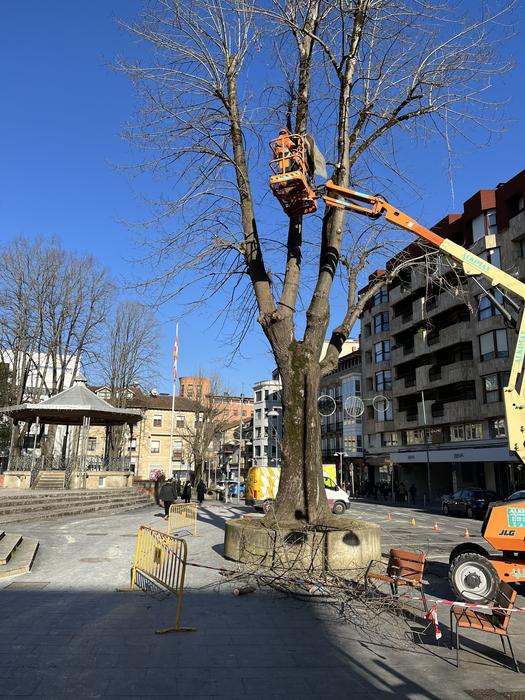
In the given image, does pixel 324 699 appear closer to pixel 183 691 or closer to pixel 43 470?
pixel 183 691

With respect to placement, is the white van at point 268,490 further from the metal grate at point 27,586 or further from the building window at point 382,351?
the building window at point 382,351

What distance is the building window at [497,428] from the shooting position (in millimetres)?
34803

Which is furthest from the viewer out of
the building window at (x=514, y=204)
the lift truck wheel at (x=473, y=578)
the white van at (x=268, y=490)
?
the building window at (x=514, y=204)

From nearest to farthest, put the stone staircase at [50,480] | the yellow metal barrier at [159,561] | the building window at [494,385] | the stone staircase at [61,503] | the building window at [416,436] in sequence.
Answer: the yellow metal barrier at [159,561] → the stone staircase at [61,503] → the stone staircase at [50,480] → the building window at [494,385] → the building window at [416,436]

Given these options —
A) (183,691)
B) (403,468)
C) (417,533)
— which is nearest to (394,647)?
(183,691)

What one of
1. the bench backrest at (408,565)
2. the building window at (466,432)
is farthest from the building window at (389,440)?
the bench backrest at (408,565)

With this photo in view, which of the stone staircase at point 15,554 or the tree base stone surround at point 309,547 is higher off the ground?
the tree base stone surround at point 309,547

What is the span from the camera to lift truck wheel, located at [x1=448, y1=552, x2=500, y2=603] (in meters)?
7.55

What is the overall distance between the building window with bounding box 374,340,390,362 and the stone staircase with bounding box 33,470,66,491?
33342mm

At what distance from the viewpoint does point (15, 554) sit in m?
Result: 10.2

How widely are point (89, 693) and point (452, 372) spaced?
125ft

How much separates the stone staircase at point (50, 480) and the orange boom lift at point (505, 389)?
21348 millimetres

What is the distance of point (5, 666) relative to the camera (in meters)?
4.69

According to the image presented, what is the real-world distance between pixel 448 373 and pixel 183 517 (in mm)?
29116
